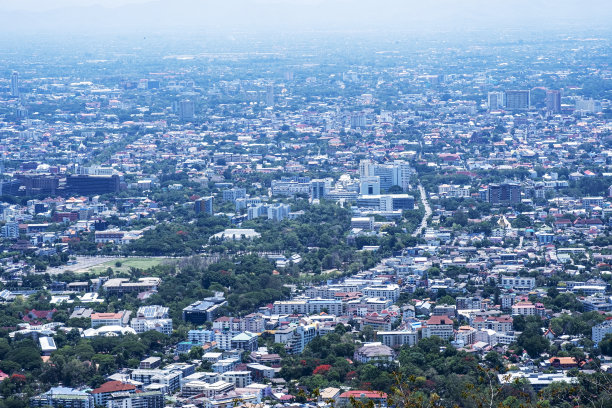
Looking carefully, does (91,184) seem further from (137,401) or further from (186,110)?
(186,110)

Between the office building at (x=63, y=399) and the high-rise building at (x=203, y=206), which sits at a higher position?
the office building at (x=63, y=399)

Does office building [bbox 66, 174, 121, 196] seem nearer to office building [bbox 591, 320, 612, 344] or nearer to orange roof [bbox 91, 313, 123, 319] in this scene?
orange roof [bbox 91, 313, 123, 319]

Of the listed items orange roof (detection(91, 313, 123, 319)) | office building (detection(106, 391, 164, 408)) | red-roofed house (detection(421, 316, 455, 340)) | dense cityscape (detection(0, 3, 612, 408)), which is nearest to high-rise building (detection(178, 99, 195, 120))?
dense cityscape (detection(0, 3, 612, 408))

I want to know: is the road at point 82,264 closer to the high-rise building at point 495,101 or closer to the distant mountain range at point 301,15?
the high-rise building at point 495,101

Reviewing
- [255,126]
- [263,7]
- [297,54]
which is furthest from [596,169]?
[263,7]

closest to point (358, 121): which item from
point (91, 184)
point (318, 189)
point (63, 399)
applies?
point (91, 184)

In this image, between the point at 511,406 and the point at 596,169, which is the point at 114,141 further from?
the point at 511,406

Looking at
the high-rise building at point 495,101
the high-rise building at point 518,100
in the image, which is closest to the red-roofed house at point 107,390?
the high-rise building at point 518,100
